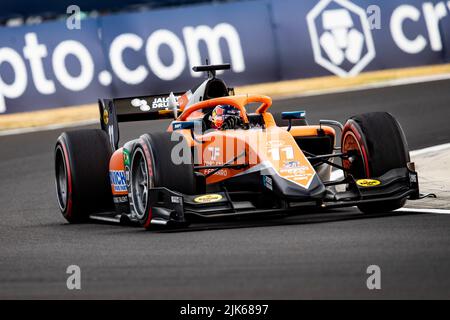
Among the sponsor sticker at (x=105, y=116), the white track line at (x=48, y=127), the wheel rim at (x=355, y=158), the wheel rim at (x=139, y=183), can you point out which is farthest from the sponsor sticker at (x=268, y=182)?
the white track line at (x=48, y=127)

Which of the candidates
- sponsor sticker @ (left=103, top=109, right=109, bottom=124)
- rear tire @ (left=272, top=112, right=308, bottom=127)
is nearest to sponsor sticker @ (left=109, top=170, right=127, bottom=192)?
sponsor sticker @ (left=103, top=109, right=109, bottom=124)

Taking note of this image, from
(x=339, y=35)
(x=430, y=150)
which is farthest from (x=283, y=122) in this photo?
(x=339, y=35)

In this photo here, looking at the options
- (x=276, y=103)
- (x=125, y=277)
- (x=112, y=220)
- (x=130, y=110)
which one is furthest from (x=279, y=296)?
(x=276, y=103)

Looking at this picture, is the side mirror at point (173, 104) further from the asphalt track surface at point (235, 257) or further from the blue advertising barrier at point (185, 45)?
the blue advertising barrier at point (185, 45)

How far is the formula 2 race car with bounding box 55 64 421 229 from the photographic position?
10383 mm

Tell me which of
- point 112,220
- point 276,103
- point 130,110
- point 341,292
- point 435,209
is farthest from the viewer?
point 276,103

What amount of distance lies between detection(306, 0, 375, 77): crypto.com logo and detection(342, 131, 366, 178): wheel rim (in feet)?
37.7

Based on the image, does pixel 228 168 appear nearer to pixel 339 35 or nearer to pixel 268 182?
pixel 268 182

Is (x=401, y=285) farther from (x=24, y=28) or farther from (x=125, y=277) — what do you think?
(x=24, y=28)

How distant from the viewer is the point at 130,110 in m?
12.9

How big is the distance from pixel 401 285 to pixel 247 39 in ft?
51.0

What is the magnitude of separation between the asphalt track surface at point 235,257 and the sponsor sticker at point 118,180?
37cm

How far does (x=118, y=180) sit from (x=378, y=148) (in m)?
2.48

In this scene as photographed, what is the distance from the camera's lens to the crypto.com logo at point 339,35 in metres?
22.8
